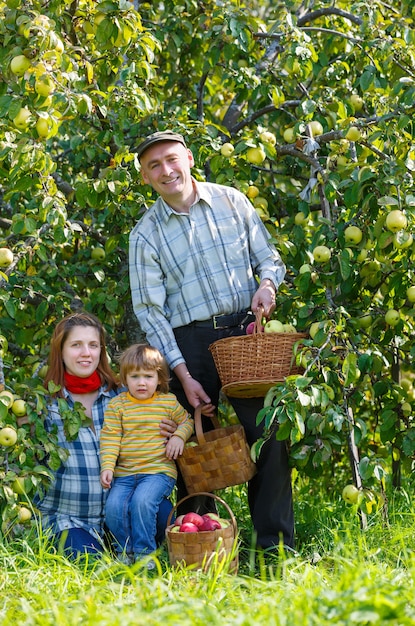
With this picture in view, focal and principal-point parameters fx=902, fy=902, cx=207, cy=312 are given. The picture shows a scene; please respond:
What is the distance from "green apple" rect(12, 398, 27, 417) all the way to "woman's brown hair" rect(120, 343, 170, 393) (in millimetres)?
416

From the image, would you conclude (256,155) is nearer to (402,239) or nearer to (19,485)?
(402,239)

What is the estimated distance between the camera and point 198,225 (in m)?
3.54

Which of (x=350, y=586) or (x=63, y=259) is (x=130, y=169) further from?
(x=350, y=586)

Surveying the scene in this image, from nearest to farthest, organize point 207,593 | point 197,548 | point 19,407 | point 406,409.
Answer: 1. point 207,593
2. point 197,548
3. point 19,407
4. point 406,409

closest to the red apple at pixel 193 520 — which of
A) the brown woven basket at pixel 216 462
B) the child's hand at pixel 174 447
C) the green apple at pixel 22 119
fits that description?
the brown woven basket at pixel 216 462

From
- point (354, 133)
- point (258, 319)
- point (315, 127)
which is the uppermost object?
point (315, 127)

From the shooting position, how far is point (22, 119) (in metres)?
3.21

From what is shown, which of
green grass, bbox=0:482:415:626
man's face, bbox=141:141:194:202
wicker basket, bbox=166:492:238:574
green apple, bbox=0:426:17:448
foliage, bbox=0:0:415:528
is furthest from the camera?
man's face, bbox=141:141:194:202

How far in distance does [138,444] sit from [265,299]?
2.40ft

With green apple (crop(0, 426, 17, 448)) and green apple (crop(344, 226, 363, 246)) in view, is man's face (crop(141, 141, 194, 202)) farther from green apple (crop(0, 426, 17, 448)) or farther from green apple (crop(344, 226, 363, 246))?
green apple (crop(0, 426, 17, 448))

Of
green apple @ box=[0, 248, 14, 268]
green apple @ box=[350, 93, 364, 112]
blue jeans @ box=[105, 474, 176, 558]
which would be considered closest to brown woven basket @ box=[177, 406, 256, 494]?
blue jeans @ box=[105, 474, 176, 558]

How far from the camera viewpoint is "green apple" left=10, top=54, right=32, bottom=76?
3.15 meters

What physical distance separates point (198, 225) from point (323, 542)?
135 cm

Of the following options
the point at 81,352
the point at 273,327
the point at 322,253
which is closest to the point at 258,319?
the point at 273,327
